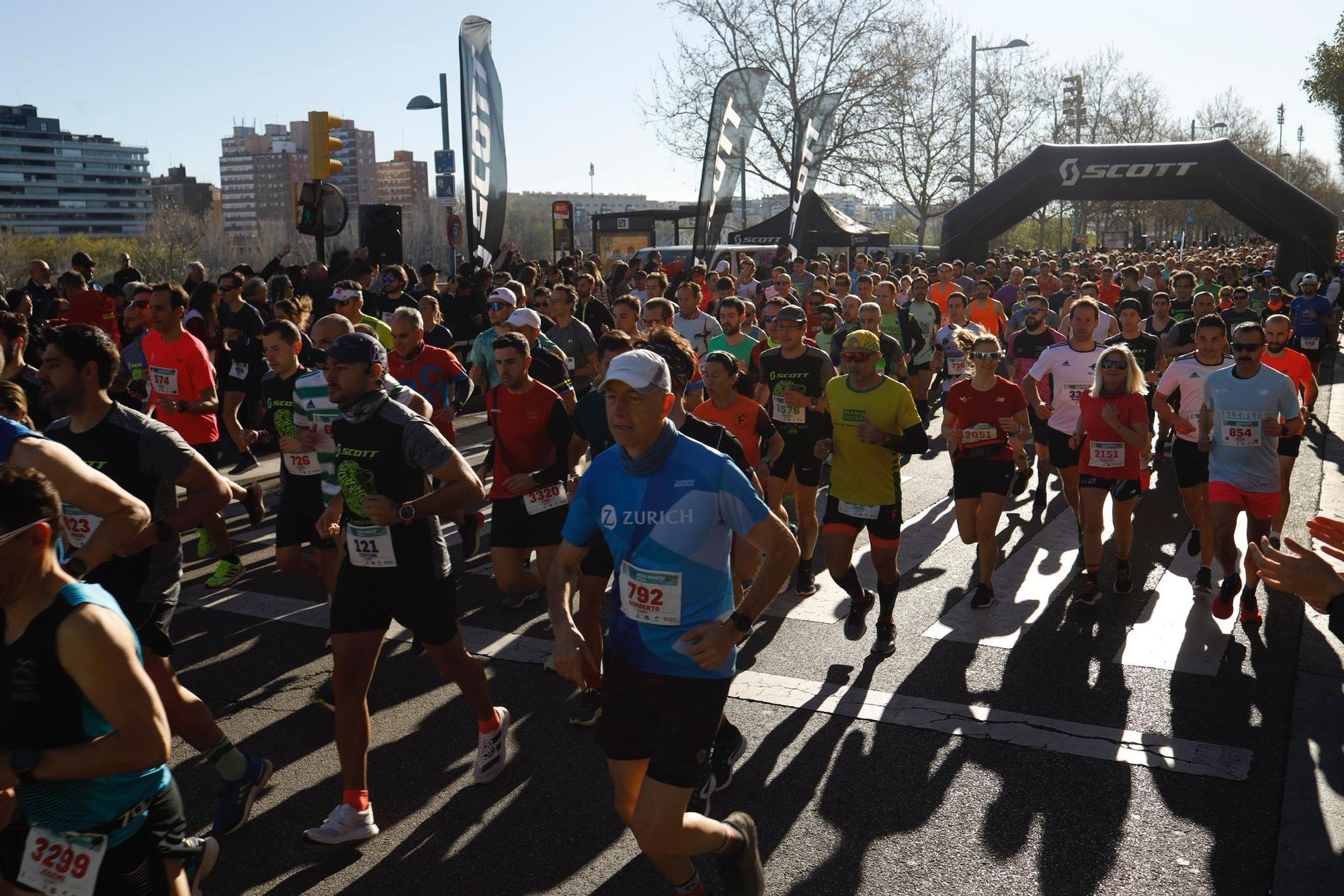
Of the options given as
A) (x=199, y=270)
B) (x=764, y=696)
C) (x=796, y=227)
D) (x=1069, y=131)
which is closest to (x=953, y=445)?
(x=764, y=696)

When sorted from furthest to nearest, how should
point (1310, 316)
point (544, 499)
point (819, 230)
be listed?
point (819, 230) < point (1310, 316) < point (544, 499)

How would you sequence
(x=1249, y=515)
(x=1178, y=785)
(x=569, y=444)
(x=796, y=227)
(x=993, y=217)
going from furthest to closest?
1. (x=796, y=227)
2. (x=993, y=217)
3. (x=1249, y=515)
4. (x=569, y=444)
5. (x=1178, y=785)

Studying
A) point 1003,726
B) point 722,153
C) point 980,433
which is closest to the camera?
point 1003,726

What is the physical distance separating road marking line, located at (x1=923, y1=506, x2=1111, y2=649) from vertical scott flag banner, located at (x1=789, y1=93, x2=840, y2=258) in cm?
2175

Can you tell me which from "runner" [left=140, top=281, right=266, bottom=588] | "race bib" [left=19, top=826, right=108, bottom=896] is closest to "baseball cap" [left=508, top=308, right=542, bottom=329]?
"runner" [left=140, top=281, right=266, bottom=588]

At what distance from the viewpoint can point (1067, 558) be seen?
8.75m

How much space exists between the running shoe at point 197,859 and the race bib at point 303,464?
133 inches

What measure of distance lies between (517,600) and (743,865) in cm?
398

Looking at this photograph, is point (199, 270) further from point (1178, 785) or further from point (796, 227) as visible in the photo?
point (796, 227)

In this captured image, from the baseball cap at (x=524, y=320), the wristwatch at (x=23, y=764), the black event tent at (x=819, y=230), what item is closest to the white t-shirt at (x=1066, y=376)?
the baseball cap at (x=524, y=320)

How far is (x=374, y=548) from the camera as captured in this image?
453 cm

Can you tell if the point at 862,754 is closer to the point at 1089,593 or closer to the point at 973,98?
the point at 1089,593

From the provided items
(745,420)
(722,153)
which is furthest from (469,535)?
(722,153)

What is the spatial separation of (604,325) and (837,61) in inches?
1099
